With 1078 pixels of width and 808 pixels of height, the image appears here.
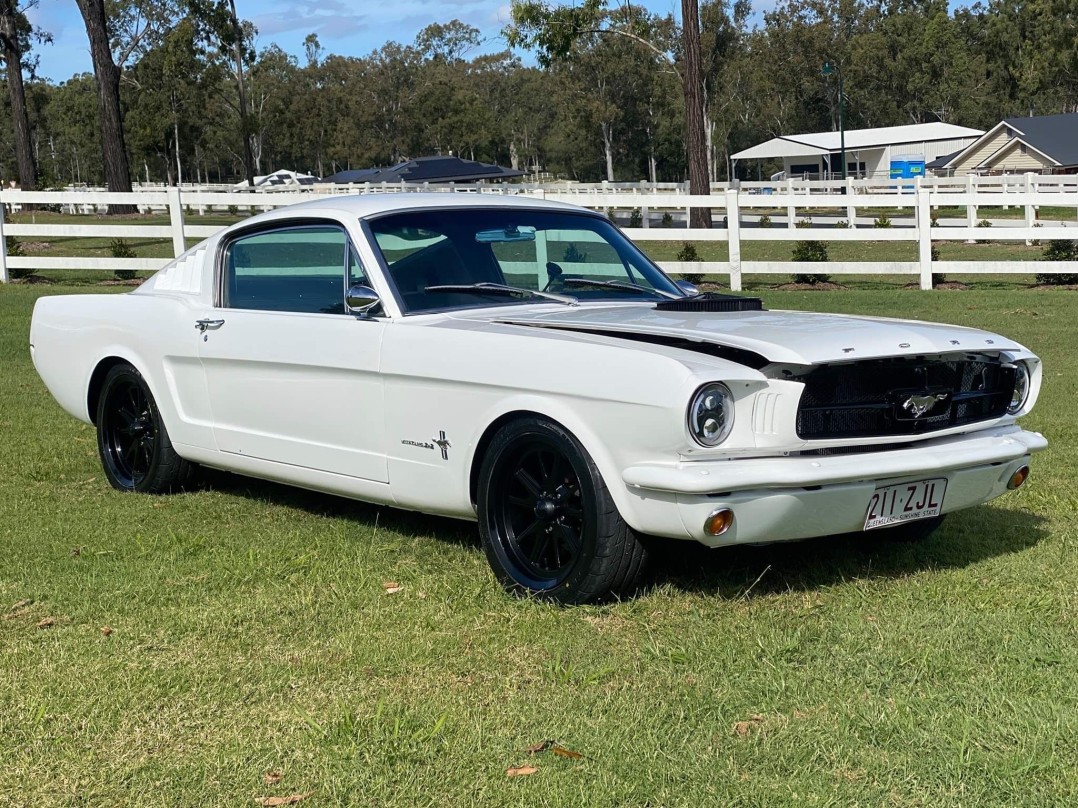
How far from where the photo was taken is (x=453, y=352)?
16.6ft

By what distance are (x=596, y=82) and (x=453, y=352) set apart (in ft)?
290

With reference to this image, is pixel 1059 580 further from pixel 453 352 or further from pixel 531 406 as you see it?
pixel 453 352

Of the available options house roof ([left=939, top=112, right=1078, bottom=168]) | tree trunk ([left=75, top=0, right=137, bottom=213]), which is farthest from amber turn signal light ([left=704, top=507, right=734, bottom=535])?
house roof ([left=939, top=112, right=1078, bottom=168])

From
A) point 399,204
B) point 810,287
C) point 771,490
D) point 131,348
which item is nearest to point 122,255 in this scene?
point 810,287

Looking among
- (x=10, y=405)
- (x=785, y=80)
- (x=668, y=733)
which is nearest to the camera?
(x=668, y=733)

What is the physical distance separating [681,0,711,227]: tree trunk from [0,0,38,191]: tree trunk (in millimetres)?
19955

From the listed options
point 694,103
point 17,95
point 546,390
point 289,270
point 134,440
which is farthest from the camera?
point 17,95

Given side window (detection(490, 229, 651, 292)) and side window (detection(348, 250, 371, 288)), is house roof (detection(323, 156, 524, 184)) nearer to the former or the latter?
side window (detection(490, 229, 651, 292))

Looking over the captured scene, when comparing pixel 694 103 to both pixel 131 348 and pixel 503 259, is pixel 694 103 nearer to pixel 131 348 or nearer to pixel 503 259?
pixel 131 348

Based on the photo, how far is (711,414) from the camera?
4.41 meters

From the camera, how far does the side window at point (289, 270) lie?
19.1 feet

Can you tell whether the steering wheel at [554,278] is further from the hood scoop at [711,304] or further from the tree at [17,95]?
the tree at [17,95]

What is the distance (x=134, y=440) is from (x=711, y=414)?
3.75 meters

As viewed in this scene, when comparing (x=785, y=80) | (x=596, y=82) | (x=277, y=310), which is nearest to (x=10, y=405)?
(x=277, y=310)
